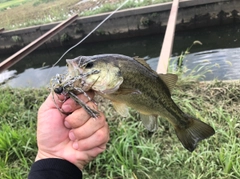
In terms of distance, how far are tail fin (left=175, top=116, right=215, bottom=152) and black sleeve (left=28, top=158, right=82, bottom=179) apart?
0.76m

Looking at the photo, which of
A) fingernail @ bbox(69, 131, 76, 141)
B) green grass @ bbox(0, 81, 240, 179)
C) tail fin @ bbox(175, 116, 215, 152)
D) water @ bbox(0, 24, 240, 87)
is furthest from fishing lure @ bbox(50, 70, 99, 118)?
water @ bbox(0, 24, 240, 87)

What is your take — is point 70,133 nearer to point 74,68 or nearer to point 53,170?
point 53,170

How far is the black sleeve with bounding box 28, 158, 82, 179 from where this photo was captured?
167 centimetres

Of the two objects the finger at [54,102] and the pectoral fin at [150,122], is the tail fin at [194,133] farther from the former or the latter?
the finger at [54,102]

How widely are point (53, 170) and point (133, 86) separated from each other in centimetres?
74

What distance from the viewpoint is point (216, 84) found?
4105 mm

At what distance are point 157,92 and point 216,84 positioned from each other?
9.14 feet

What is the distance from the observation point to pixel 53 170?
1684mm

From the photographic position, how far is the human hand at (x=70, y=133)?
149 cm

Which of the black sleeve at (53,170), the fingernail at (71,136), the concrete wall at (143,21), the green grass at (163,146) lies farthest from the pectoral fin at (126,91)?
the concrete wall at (143,21)

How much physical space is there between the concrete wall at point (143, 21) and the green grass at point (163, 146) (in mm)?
6085

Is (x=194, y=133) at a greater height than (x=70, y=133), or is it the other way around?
(x=70, y=133)

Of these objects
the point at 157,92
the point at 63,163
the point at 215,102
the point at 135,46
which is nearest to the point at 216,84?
the point at 215,102

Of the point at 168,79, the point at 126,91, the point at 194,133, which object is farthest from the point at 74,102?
the point at 194,133
